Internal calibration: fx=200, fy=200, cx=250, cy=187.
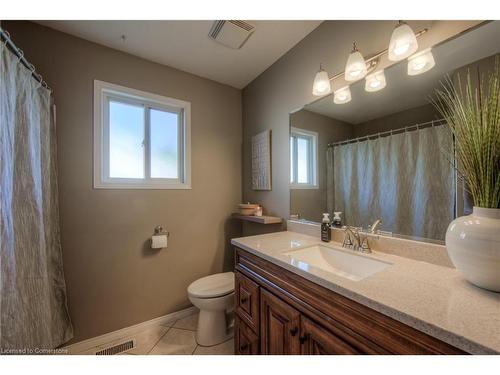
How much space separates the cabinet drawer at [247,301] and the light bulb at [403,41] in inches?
55.4

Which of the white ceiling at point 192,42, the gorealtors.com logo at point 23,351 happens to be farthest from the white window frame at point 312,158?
the gorealtors.com logo at point 23,351

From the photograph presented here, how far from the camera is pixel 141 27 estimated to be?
1.42 meters

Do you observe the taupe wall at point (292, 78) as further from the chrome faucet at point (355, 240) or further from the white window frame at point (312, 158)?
the chrome faucet at point (355, 240)

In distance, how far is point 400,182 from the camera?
1044 mm

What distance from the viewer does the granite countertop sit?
0.46m

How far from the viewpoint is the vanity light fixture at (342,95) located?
1.27m

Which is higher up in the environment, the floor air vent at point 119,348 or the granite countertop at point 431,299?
the granite countertop at point 431,299

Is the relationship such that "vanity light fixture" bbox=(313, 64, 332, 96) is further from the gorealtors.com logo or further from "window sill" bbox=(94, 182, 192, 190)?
the gorealtors.com logo

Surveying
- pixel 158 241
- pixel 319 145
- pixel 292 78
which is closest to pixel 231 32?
pixel 292 78

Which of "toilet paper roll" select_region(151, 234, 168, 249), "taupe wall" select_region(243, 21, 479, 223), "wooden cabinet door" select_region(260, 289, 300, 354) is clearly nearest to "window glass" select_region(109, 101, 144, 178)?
"toilet paper roll" select_region(151, 234, 168, 249)

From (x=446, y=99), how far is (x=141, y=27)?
189cm

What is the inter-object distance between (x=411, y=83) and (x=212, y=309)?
6.25 feet

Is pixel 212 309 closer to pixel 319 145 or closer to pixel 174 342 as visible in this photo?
pixel 174 342
